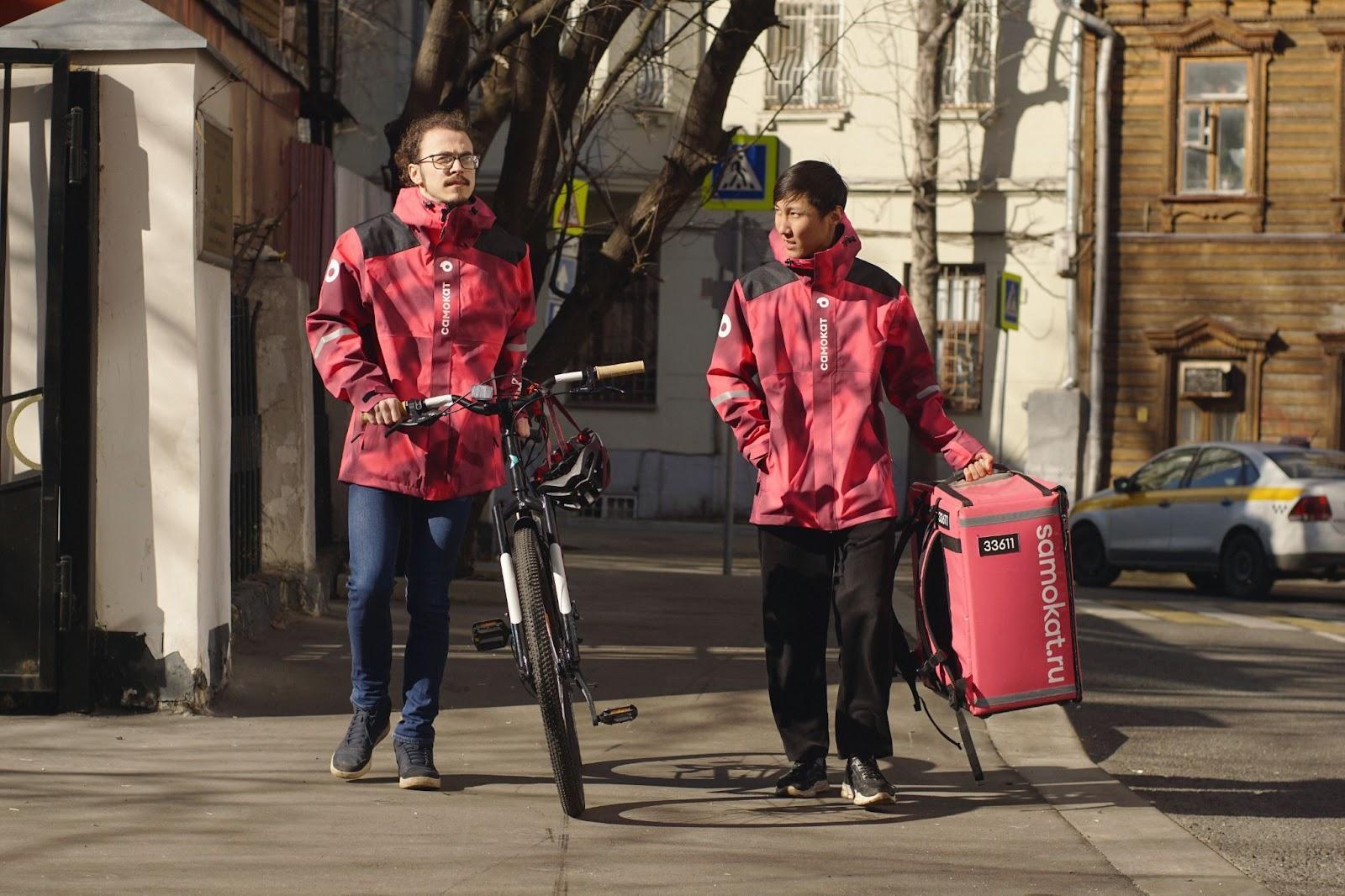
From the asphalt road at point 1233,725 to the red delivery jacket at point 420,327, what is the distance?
2.47 meters

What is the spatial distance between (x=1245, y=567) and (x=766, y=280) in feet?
42.1

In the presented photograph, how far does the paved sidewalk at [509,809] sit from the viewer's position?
4.64m

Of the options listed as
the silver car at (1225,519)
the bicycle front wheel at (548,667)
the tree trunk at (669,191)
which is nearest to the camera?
the bicycle front wheel at (548,667)

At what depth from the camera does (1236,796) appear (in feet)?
21.9

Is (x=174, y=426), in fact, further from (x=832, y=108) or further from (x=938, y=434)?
(x=832, y=108)

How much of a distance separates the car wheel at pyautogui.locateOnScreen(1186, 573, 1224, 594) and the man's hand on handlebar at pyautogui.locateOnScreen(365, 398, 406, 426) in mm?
14765

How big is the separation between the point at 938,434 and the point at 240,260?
454cm

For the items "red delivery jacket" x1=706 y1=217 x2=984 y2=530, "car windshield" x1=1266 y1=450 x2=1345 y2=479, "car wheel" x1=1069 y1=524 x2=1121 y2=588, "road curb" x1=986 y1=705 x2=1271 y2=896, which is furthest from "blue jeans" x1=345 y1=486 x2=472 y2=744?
"car wheel" x1=1069 y1=524 x2=1121 y2=588

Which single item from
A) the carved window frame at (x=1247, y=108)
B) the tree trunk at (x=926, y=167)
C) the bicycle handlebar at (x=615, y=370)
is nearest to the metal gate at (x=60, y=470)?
the bicycle handlebar at (x=615, y=370)

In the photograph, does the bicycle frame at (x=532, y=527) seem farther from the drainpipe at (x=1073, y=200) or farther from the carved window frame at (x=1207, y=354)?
the carved window frame at (x=1207, y=354)

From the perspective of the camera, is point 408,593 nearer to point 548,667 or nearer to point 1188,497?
point 548,667

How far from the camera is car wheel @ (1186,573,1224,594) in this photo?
749 inches

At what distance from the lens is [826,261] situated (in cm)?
578

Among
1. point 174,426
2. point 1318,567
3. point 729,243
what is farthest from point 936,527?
point 1318,567
